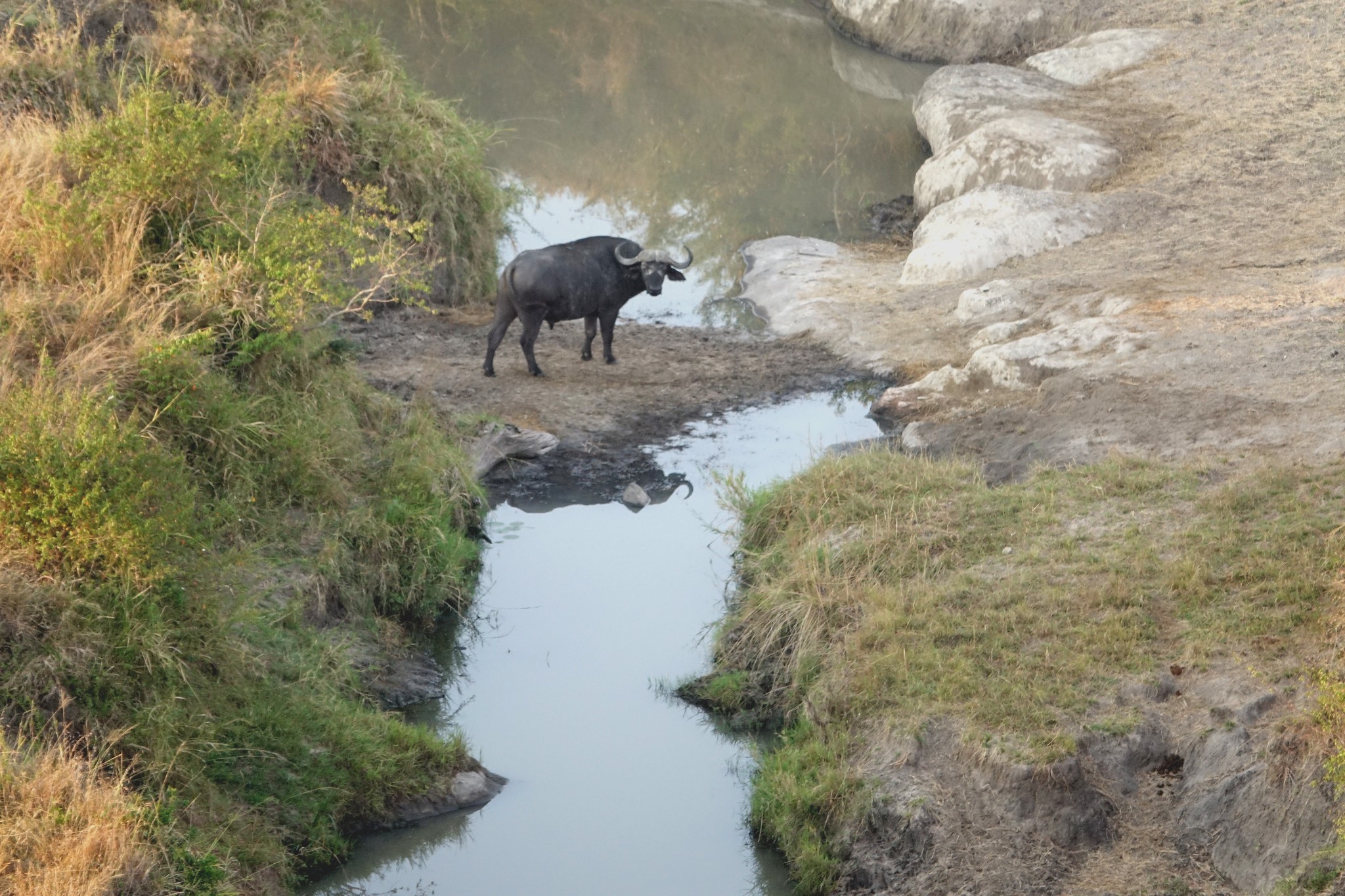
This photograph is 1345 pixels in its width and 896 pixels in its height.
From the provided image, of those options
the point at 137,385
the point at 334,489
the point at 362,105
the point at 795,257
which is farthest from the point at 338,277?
the point at 795,257

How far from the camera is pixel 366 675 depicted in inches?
284

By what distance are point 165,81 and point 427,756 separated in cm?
757

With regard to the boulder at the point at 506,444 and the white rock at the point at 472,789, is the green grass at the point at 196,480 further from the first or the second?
the boulder at the point at 506,444

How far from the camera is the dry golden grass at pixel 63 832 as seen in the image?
4434 millimetres

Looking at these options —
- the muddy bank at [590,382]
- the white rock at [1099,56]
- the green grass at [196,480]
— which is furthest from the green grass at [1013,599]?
the white rock at [1099,56]

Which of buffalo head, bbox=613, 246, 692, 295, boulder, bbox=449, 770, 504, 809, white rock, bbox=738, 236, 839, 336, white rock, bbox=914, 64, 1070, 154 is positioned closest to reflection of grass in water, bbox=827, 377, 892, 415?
white rock, bbox=738, 236, 839, 336

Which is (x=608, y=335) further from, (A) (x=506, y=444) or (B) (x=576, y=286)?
(A) (x=506, y=444)

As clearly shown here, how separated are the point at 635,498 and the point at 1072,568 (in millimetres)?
3655

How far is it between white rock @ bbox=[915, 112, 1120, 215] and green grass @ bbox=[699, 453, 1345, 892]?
749 cm

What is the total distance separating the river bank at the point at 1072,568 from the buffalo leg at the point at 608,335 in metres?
2.03

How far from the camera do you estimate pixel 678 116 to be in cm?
2003

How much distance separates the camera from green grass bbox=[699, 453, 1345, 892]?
6.00m

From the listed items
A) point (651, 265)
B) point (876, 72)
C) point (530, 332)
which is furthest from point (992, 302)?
point (876, 72)

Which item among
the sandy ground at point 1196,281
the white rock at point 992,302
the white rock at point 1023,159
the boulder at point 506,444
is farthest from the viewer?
the white rock at point 1023,159
